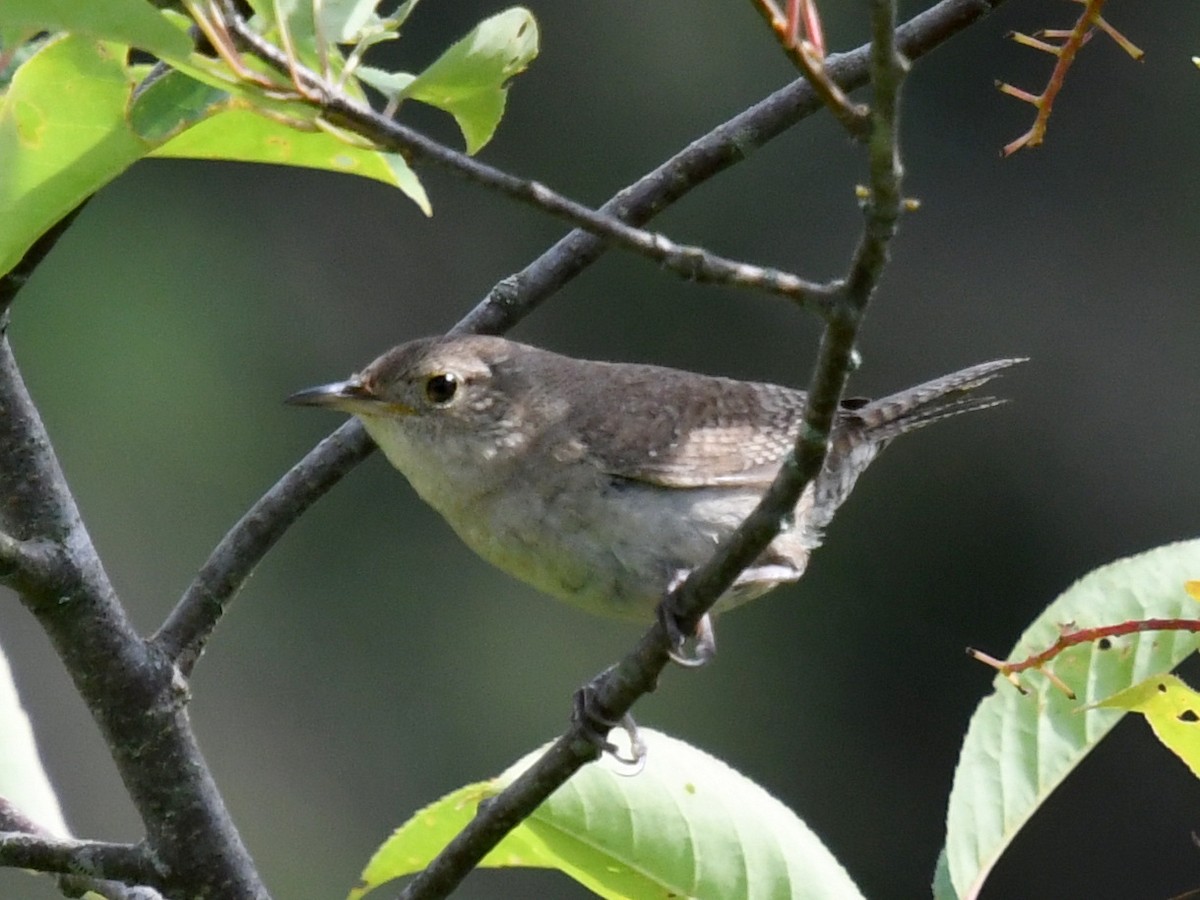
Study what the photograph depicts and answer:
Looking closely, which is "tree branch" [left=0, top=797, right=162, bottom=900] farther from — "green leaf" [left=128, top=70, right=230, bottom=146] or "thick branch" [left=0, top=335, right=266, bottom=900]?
"green leaf" [left=128, top=70, right=230, bottom=146]

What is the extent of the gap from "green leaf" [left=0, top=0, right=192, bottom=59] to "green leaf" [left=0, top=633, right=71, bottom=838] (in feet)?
→ 4.06

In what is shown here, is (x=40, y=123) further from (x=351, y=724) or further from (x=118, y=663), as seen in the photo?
(x=351, y=724)

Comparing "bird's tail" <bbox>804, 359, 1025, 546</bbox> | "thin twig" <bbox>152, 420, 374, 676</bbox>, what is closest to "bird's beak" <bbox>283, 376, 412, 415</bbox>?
"thin twig" <bbox>152, 420, 374, 676</bbox>

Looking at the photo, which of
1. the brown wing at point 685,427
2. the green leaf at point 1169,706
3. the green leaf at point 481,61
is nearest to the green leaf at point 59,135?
the green leaf at point 481,61

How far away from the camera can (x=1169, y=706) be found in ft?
5.39

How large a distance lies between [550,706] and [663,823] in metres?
7.16

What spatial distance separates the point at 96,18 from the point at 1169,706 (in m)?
1.18

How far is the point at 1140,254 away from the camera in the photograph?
9211 millimetres

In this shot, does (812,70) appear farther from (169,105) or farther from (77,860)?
(77,860)

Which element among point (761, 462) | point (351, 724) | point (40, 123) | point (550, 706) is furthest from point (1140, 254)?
point (40, 123)

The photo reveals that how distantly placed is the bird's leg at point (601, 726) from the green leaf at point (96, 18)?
2.95 feet

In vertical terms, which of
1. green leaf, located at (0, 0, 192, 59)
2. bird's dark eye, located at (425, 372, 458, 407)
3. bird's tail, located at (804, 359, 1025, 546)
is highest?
green leaf, located at (0, 0, 192, 59)

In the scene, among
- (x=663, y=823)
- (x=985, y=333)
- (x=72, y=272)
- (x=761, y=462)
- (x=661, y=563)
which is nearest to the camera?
(x=663, y=823)

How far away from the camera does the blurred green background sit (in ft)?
28.5
